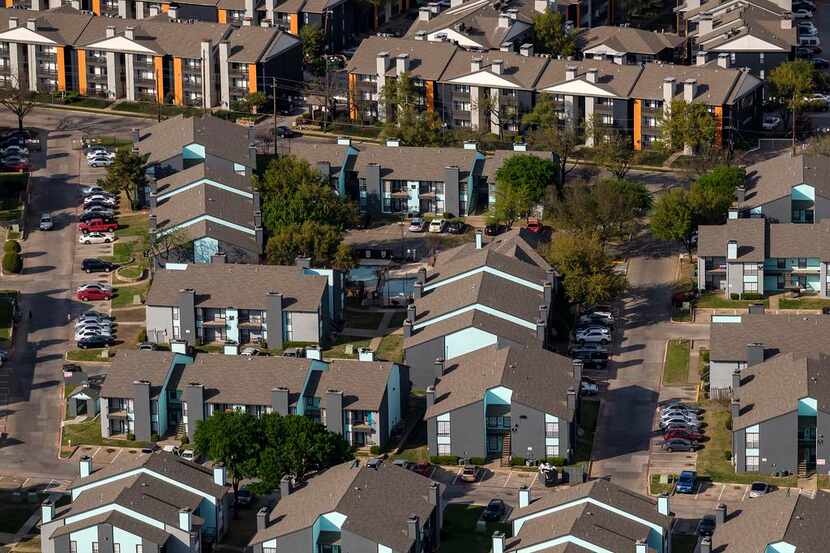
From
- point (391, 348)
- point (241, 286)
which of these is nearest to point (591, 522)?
point (391, 348)

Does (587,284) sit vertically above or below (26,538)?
above

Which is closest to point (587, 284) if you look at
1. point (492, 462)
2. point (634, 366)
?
point (634, 366)

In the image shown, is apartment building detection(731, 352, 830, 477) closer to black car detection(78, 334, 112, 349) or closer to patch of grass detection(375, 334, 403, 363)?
patch of grass detection(375, 334, 403, 363)

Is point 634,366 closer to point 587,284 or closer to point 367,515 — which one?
point 587,284

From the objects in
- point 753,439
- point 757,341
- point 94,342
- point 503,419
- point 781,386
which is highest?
point 757,341

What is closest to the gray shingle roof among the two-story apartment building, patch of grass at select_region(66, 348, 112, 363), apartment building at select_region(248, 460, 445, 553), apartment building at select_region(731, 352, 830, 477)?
patch of grass at select_region(66, 348, 112, 363)

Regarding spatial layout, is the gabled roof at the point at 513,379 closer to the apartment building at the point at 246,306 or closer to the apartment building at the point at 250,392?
the apartment building at the point at 250,392

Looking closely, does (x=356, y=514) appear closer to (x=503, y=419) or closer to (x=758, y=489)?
(x=503, y=419)
